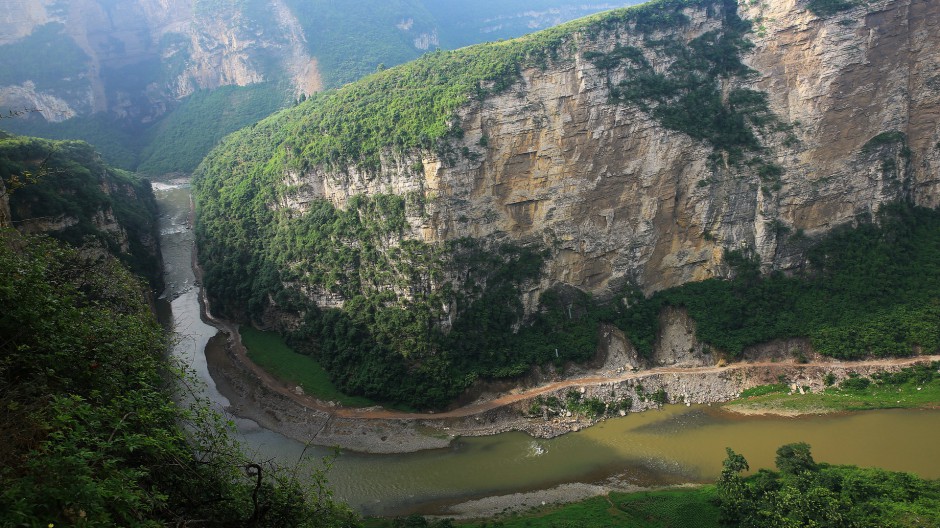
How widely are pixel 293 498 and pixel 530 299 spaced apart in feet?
101

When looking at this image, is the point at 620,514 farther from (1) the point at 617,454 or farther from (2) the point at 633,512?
(1) the point at 617,454

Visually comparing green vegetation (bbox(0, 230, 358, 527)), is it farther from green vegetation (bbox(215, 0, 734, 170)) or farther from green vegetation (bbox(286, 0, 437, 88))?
green vegetation (bbox(286, 0, 437, 88))

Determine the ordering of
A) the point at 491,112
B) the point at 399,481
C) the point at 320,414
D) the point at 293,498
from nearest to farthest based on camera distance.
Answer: the point at 293,498 → the point at 399,481 → the point at 320,414 → the point at 491,112

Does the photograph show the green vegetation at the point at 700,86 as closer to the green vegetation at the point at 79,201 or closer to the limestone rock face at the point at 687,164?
the limestone rock face at the point at 687,164

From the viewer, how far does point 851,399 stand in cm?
3412

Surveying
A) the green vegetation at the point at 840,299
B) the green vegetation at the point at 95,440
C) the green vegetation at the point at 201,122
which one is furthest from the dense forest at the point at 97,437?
the green vegetation at the point at 201,122

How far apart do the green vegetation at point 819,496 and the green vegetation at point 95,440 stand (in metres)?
19.7

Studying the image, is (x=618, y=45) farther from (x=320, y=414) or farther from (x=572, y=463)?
(x=320, y=414)

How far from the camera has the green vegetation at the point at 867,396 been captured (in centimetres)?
3338

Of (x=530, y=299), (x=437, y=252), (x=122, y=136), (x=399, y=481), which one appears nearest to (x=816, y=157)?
(x=530, y=299)

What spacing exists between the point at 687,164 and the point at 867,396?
60.6ft

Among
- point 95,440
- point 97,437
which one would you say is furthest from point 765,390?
point 95,440

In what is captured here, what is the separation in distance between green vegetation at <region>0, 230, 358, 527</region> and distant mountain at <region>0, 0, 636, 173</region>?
68918mm

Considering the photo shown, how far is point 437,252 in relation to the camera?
38.1 meters
